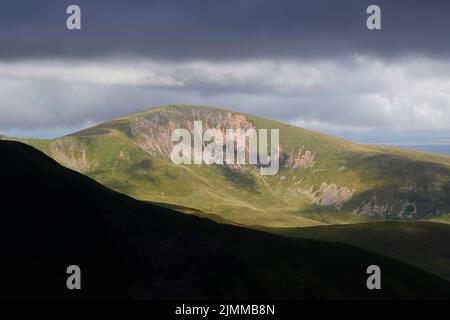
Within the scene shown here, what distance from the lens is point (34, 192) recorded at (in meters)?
125

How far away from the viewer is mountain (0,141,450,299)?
10819 centimetres

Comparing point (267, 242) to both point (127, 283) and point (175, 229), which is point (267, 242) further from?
point (127, 283)

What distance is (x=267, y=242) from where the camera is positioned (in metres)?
148

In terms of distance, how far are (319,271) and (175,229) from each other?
4032 cm

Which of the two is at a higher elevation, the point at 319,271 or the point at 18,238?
the point at 18,238

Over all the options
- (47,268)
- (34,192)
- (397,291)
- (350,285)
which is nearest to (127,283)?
(47,268)

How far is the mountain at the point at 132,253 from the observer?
10819 cm

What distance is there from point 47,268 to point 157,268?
22649 millimetres

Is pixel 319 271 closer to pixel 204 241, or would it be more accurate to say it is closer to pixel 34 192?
pixel 204 241

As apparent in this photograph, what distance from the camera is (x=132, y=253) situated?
385 ft
